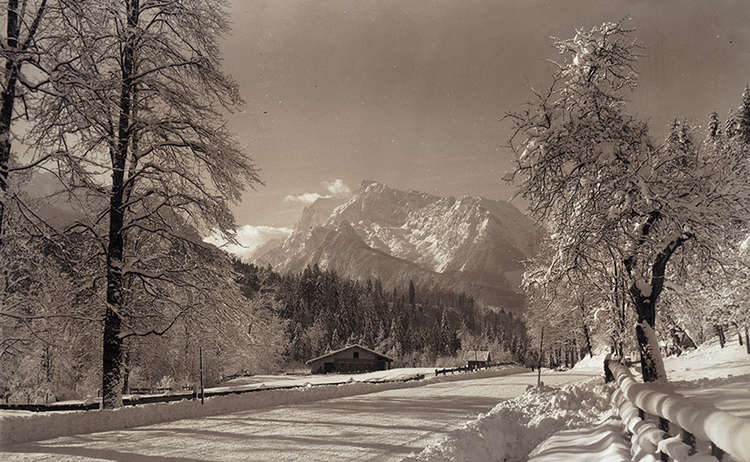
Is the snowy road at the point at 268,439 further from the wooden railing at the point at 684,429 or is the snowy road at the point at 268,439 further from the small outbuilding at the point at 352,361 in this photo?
the small outbuilding at the point at 352,361

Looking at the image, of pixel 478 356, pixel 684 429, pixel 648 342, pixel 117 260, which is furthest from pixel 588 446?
pixel 478 356

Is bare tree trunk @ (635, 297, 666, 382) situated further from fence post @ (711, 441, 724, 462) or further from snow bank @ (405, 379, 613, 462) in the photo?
fence post @ (711, 441, 724, 462)

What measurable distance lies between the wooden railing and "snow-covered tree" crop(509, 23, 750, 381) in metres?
7.40

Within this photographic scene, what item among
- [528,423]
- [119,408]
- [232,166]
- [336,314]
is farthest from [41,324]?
[336,314]

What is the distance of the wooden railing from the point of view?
3.03 metres

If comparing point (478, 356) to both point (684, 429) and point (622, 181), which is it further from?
point (684, 429)

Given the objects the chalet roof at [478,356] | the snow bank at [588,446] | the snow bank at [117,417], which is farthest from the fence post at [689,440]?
the chalet roof at [478,356]

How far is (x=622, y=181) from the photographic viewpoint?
46.9 ft

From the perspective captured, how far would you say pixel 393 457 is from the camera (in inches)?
Result: 332

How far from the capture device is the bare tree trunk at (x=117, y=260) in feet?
41.5

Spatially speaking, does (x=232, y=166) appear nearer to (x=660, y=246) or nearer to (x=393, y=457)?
(x=393, y=457)

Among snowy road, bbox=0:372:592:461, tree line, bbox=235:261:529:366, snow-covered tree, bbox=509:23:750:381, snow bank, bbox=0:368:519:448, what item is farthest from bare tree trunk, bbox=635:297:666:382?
tree line, bbox=235:261:529:366

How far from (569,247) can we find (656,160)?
12.1ft

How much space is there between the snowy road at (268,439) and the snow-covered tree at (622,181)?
663cm
